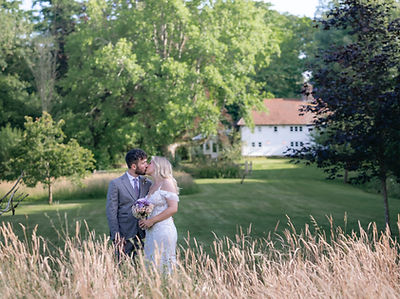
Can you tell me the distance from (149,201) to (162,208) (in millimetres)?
188

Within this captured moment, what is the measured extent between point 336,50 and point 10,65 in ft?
102

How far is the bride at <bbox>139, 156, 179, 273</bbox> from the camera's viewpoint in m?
6.39

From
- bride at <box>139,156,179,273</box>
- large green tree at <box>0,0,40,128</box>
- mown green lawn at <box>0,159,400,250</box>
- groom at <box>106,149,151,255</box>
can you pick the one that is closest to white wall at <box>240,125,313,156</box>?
large green tree at <box>0,0,40,128</box>

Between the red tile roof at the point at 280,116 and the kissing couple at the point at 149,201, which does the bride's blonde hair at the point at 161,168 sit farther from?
the red tile roof at the point at 280,116

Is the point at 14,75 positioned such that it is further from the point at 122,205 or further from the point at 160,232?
the point at 160,232

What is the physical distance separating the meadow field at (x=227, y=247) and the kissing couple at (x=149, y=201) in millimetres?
308

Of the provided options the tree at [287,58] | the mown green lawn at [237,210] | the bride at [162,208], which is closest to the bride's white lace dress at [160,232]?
the bride at [162,208]

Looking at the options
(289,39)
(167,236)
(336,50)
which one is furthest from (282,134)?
(167,236)

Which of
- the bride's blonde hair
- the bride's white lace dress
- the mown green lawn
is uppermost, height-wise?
the bride's blonde hair

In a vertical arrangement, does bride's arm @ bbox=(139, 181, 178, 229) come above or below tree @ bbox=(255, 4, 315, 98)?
below

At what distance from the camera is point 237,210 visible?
17812 mm

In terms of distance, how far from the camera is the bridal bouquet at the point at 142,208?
6.43 meters

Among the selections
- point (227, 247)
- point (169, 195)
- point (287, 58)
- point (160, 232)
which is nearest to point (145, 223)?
point (160, 232)

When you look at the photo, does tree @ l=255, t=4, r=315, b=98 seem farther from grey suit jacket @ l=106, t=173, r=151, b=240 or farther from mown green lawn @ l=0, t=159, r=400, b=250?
grey suit jacket @ l=106, t=173, r=151, b=240
